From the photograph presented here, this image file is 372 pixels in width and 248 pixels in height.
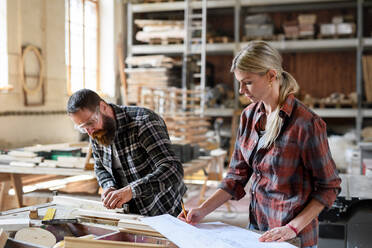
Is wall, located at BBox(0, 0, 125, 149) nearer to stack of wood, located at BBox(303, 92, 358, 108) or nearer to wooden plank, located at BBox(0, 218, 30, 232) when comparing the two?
stack of wood, located at BBox(303, 92, 358, 108)

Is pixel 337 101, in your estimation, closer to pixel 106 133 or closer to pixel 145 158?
pixel 145 158

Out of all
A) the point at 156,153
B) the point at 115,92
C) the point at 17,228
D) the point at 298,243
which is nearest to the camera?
the point at 298,243

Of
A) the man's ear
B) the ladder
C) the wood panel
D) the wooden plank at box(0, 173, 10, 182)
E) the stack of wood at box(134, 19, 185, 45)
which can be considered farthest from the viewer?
the wood panel

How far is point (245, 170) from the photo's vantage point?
212cm

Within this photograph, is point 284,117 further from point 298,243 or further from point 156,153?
point 156,153

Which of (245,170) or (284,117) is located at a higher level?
(284,117)

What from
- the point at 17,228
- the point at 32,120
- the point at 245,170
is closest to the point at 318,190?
the point at 245,170

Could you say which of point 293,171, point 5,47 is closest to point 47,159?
point 5,47

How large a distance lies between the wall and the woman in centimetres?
632

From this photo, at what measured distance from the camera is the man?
262cm

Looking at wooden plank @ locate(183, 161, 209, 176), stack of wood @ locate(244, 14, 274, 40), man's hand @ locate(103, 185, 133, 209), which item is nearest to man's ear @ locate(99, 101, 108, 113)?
man's hand @ locate(103, 185, 133, 209)

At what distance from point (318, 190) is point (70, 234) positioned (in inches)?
45.2

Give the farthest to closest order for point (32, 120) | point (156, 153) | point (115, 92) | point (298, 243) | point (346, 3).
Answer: point (115, 92) < point (346, 3) < point (32, 120) < point (156, 153) < point (298, 243)

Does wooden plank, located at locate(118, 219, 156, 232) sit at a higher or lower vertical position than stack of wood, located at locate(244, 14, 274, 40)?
lower
